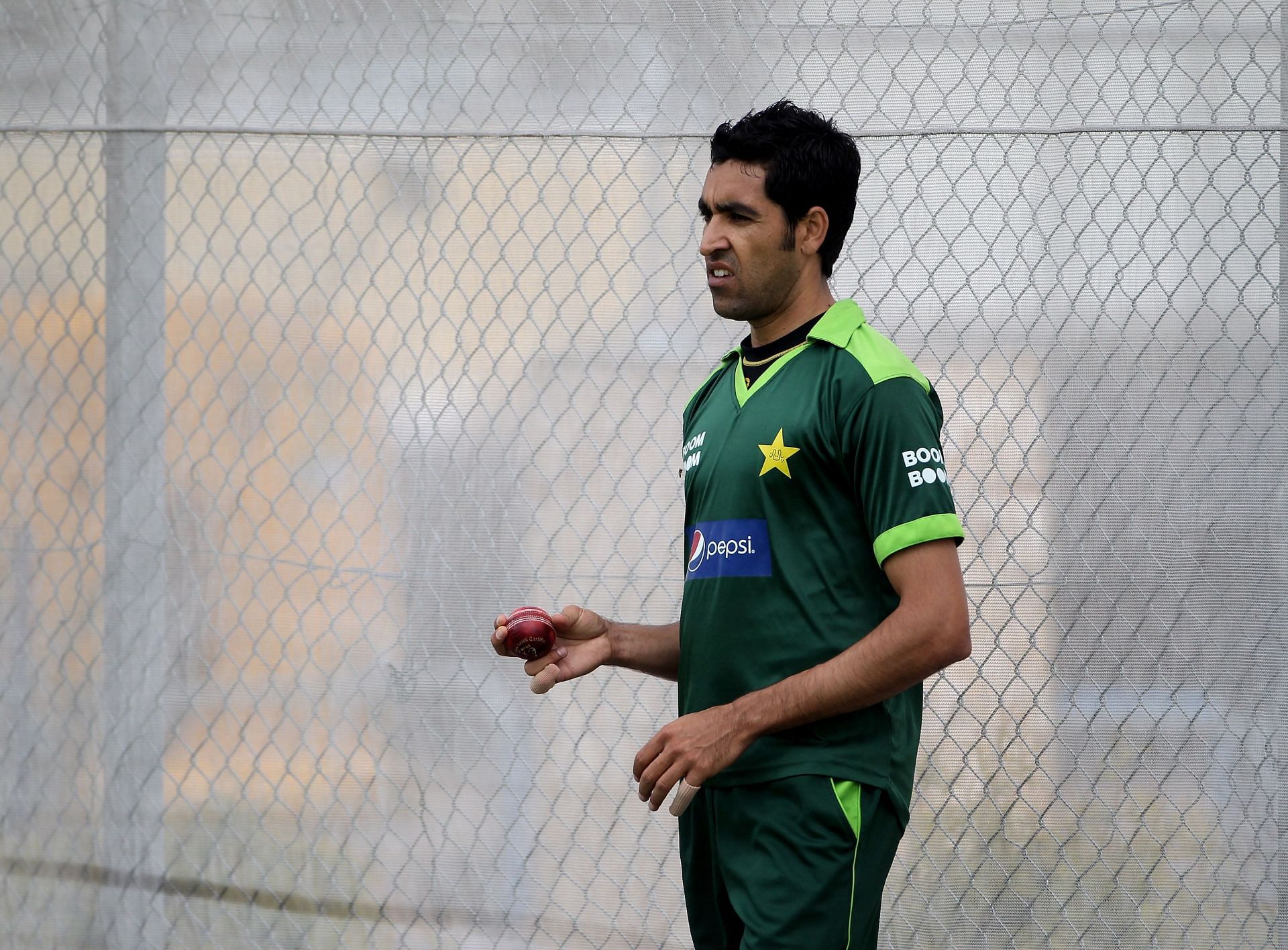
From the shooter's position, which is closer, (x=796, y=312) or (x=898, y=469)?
(x=898, y=469)

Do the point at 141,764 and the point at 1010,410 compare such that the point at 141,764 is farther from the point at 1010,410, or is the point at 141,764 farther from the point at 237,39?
the point at 1010,410

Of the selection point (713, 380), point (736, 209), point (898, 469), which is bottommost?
point (898, 469)

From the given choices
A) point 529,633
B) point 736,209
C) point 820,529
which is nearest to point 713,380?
point 736,209

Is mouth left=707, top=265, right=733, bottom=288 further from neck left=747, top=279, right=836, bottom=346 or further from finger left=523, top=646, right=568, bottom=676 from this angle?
finger left=523, top=646, right=568, bottom=676

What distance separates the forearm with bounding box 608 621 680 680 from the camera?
76.3 inches

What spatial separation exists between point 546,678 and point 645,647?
0.21 m

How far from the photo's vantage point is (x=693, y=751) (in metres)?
1.54

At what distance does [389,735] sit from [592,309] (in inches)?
45.8

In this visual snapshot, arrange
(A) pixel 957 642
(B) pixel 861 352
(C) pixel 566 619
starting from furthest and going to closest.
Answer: (C) pixel 566 619 → (B) pixel 861 352 → (A) pixel 957 642

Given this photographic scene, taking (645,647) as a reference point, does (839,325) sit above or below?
above

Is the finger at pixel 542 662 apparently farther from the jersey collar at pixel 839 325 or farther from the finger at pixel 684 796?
the jersey collar at pixel 839 325

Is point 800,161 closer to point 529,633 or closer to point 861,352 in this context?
point 861,352

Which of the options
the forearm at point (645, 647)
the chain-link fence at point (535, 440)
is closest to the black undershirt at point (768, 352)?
the forearm at point (645, 647)

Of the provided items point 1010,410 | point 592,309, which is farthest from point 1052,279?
point 592,309
